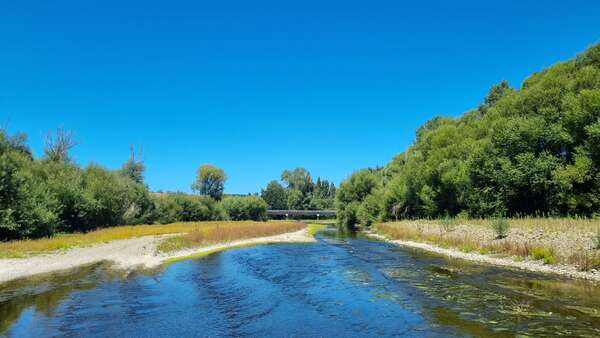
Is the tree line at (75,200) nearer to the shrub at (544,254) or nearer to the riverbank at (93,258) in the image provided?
the riverbank at (93,258)

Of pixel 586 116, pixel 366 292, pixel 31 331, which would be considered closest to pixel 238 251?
pixel 366 292

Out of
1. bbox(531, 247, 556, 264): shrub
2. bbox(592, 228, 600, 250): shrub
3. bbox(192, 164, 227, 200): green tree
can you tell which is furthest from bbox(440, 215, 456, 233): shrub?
bbox(192, 164, 227, 200): green tree

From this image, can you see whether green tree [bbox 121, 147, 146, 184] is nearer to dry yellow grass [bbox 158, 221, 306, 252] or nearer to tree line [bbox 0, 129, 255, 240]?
tree line [bbox 0, 129, 255, 240]

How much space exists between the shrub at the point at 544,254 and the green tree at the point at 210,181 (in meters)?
139

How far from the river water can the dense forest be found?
63.4 ft

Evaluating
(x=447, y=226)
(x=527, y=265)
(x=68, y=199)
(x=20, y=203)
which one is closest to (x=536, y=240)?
(x=527, y=265)

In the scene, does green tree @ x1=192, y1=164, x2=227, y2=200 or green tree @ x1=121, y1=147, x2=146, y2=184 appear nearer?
green tree @ x1=121, y1=147, x2=146, y2=184

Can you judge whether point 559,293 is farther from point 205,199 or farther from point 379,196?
point 205,199

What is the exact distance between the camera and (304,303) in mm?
18984

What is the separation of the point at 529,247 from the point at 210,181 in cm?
14019

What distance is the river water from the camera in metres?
14.5

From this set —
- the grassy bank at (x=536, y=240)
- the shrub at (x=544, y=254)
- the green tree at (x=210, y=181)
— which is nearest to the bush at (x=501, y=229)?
the grassy bank at (x=536, y=240)

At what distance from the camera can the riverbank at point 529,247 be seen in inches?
912

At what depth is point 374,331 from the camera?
14.6 m
